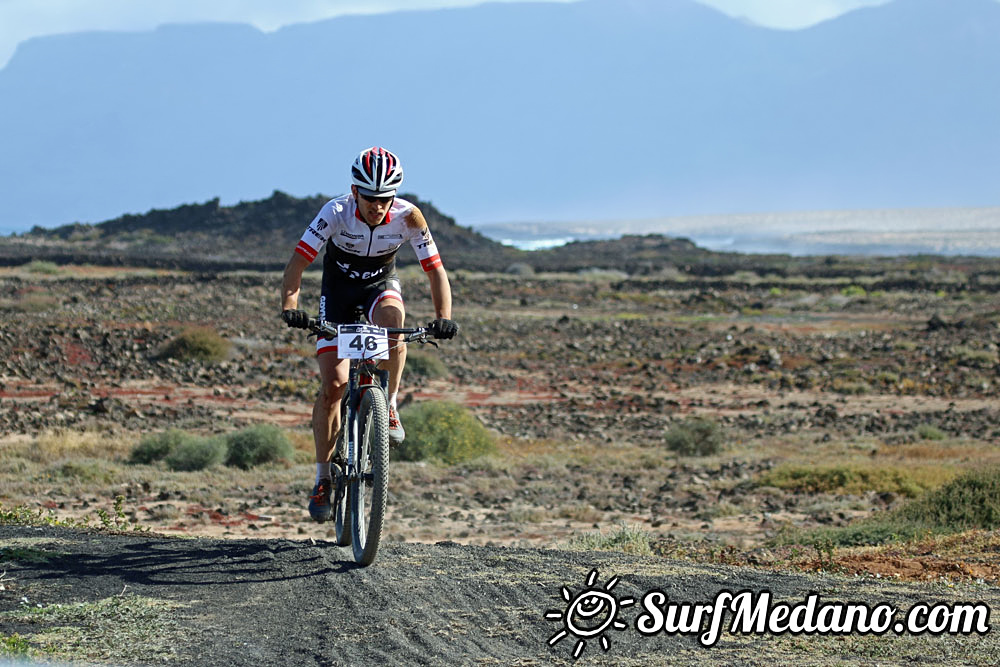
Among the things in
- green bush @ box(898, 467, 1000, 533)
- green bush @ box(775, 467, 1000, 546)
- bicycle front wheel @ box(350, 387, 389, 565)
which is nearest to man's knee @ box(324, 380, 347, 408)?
bicycle front wheel @ box(350, 387, 389, 565)

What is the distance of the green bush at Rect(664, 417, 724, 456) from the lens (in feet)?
57.7

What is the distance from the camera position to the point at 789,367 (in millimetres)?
30547

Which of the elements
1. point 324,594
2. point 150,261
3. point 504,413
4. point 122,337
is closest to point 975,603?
point 324,594

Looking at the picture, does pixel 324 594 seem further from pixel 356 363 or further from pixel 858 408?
pixel 858 408

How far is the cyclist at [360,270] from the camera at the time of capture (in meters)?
6.43

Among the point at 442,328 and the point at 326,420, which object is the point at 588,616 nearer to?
the point at 442,328

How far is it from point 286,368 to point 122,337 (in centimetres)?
443

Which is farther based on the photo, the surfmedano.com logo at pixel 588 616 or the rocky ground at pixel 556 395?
the rocky ground at pixel 556 395

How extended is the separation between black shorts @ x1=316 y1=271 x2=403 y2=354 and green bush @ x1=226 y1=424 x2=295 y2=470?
8508 mm

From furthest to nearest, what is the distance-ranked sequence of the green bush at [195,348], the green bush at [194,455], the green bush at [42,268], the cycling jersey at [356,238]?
1. the green bush at [42,268]
2. the green bush at [195,348]
3. the green bush at [194,455]
4. the cycling jersey at [356,238]

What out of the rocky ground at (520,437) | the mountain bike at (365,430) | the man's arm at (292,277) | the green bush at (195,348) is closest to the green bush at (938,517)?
the rocky ground at (520,437)

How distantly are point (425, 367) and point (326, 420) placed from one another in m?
19.4

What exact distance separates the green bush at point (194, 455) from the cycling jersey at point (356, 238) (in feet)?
27.0

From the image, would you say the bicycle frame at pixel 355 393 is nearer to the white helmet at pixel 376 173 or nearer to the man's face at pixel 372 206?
the man's face at pixel 372 206
